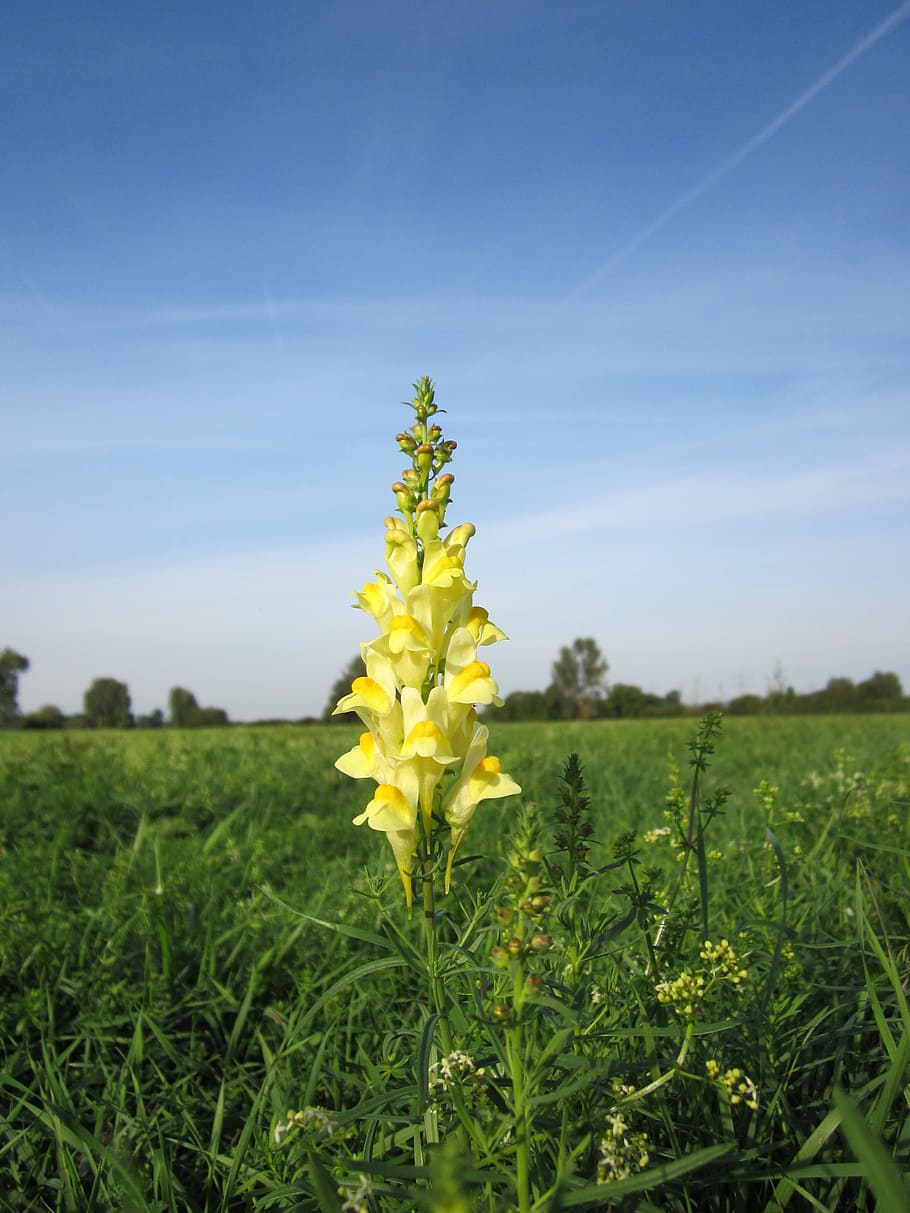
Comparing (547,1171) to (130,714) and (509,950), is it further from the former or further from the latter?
(130,714)

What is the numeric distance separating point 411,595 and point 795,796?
4276mm

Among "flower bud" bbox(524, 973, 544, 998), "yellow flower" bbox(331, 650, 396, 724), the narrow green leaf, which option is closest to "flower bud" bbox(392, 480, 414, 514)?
"yellow flower" bbox(331, 650, 396, 724)

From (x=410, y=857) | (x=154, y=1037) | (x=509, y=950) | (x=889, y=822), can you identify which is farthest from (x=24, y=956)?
(x=889, y=822)

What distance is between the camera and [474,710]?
1.96m

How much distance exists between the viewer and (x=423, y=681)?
1948 mm

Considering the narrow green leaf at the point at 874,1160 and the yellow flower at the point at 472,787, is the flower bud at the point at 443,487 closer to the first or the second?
the yellow flower at the point at 472,787

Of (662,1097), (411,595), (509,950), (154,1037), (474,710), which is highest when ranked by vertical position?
(411,595)

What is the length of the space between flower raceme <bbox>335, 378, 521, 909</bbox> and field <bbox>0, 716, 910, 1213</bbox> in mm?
214

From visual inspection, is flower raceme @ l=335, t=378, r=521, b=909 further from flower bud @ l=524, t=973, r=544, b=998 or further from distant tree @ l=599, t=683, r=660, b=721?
distant tree @ l=599, t=683, r=660, b=721

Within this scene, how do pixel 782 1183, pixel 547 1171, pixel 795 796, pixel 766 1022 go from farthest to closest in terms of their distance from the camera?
1. pixel 795 796
2. pixel 766 1022
3. pixel 782 1183
4. pixel 547 1171

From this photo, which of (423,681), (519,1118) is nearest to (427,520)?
(423,681)

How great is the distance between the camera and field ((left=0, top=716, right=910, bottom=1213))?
156 cm

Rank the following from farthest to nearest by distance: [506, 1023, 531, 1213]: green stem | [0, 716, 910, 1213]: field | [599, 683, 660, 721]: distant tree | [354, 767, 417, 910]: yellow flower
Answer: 1. [599, 683, 660, 721]: distant tree
2. [354, 767, 417, 910]: yellow flower
3. [0, 716, 910, 1213]: field
4. [506, 1023, 531, 1213]: green stem

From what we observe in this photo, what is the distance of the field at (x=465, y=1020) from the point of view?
1563 millimetres
